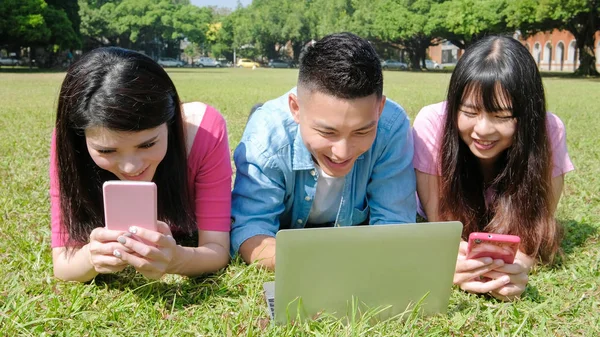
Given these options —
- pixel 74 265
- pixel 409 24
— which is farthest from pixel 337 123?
pixel 409 24

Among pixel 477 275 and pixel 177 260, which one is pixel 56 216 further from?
pixel 477 275

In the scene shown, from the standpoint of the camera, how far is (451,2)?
3669 cm

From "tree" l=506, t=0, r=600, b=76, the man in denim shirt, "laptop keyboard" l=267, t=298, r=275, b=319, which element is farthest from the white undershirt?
"tree" l=506, t=0, r=600, b=76

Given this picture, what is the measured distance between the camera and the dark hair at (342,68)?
2.21 meters

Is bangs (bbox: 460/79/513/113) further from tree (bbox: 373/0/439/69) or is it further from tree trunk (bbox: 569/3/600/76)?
tree (bbox: 373/0/439/69)

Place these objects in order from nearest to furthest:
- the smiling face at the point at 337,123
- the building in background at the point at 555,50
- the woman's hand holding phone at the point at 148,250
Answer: the woman's hand holding phone at the point at 148,250 → the smiling face at the point at 337,123 → the building in background at the point at 555,50

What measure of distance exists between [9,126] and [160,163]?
5.82 metres

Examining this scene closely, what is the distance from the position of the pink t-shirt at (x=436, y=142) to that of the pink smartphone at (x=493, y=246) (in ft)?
2.44

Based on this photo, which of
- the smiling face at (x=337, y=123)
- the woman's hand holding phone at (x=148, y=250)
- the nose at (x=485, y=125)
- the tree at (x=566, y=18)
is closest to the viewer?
the woman's hand holding phone at (x=148, y=250)

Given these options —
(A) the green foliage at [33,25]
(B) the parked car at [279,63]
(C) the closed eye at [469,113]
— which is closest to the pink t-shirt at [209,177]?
(C) the closed eye at [469,113]

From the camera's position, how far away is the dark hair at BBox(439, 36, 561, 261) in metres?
2.54

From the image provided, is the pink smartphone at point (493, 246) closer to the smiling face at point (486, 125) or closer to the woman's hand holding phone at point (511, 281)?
the woman's hand holding phone at point (511, 281)

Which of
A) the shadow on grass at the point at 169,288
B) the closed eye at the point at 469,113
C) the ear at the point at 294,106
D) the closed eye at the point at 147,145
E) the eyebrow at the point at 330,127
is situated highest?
the ear at the point at 294,106

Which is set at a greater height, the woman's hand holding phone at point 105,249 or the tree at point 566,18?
the tree at point 566,18
